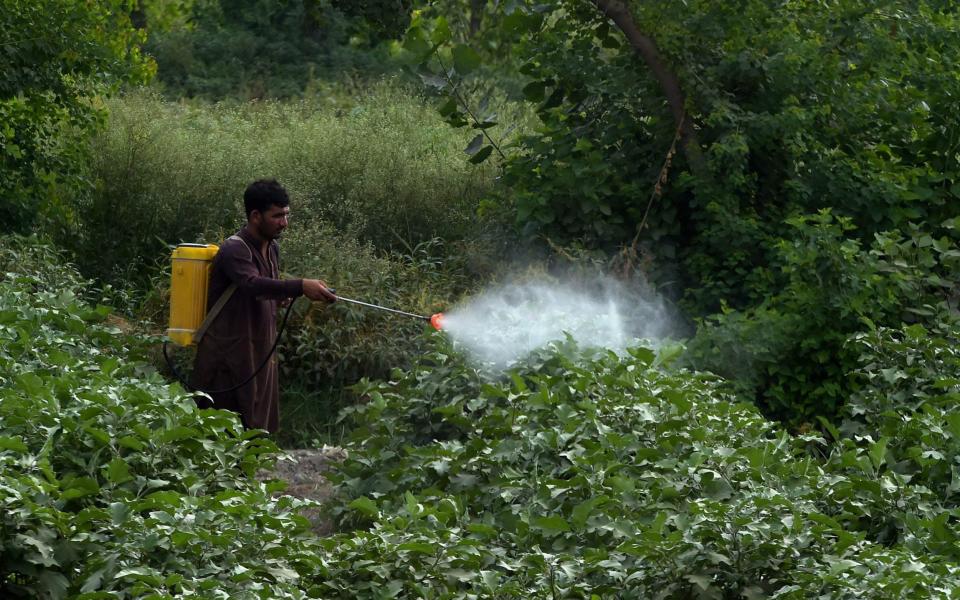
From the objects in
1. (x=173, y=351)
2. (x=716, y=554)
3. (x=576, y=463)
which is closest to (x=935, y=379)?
(x=576, y=463)

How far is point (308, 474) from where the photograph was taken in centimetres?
788

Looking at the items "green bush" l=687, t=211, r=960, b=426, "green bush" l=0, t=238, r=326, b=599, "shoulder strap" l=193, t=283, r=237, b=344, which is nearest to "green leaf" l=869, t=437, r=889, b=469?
"green bush" l=0, t=238, r=326, b=599

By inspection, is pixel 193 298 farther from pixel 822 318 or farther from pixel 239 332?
pixel 822 318

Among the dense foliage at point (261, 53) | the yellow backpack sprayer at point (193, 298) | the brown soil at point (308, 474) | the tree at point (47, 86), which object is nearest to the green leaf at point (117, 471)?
the brown soil at point (308, 474)

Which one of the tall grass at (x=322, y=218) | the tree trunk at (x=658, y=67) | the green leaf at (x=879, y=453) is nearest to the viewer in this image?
the green leaf at (x=879, y=453)

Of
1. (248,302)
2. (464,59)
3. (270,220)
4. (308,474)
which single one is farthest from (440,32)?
(308,474)

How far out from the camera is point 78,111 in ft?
34.9

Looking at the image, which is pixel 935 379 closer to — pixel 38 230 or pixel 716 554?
pixel 716 554

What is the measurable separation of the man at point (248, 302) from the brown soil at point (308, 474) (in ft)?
1.39

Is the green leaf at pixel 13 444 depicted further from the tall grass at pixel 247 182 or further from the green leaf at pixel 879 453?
the tall grass at pixel 247 182

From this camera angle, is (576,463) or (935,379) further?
(935,379)

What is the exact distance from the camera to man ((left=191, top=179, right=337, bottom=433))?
7.07 m

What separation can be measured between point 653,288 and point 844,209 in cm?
137

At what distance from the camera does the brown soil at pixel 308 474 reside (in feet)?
24.1
